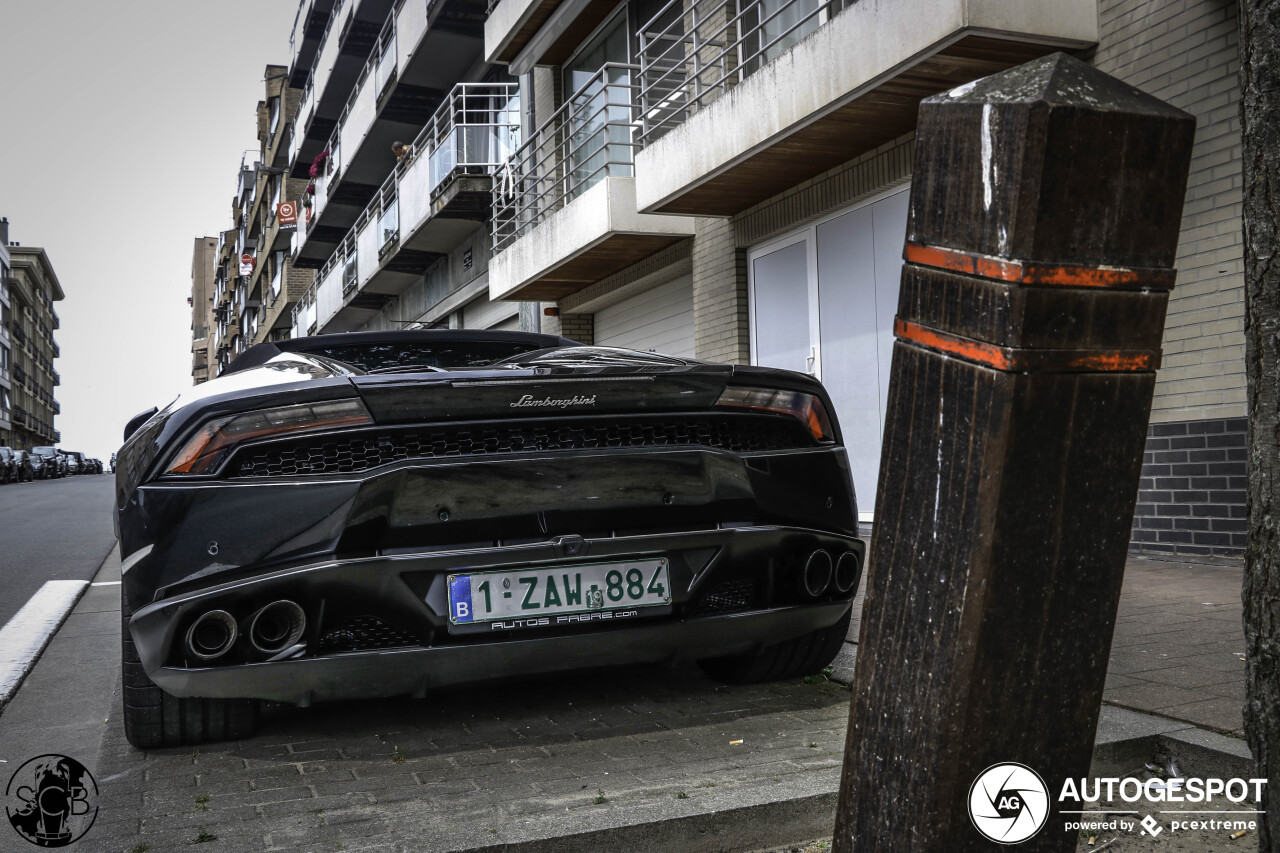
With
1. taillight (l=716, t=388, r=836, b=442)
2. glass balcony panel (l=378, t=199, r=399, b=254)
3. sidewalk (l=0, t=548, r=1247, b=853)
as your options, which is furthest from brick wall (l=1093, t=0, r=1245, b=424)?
glass balcony panel (l=378, t=199, r=399, b=254)

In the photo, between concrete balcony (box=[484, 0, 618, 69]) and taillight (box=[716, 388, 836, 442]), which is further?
concrete balcony (box=[484, 0, 618, 69])

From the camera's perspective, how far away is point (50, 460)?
61.4m

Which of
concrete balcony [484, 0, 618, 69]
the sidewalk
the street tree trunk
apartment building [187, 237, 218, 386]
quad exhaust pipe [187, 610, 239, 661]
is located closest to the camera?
the street tree trunk

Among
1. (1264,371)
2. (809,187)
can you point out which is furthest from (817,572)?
(809,187)

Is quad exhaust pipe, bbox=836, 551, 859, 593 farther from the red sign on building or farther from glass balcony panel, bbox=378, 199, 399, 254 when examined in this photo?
the red sign on building

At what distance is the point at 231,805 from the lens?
2635 mm

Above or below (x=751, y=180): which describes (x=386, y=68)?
above

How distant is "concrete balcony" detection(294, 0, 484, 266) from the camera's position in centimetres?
2081

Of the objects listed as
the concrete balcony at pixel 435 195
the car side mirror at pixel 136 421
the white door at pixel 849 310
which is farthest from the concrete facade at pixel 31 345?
the car side mirror at pixel 136 421

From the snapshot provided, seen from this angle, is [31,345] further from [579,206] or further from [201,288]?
[579,206]

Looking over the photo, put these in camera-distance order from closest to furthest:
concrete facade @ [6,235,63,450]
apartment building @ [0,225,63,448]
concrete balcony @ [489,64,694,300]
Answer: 1. concrete balcony @ [489,64,694,300]
2. apartment building @ [0,225,63,448]
3. concrete facade @ [6,235,63,450]

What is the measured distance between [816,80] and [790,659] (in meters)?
5.99

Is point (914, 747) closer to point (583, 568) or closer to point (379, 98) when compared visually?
point (583, 568)

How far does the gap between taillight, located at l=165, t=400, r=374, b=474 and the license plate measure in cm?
52
